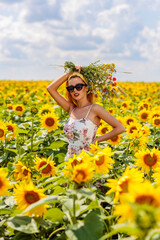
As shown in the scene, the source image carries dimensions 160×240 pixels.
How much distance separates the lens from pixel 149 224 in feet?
3.92

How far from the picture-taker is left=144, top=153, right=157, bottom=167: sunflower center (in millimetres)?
2990

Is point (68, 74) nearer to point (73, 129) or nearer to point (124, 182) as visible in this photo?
point (73, 129)

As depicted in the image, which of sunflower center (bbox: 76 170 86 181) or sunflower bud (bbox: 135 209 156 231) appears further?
sunflower center (bbox: 76 170 86 181)

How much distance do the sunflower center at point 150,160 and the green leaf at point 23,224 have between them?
1.34 metres

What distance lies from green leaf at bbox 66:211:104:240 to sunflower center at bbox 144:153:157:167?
116 centimetres

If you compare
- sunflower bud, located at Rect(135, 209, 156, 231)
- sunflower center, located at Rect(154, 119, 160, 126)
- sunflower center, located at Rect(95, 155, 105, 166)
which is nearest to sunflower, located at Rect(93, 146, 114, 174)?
sunflower center, located at Rect(95, 155, 105, 166)

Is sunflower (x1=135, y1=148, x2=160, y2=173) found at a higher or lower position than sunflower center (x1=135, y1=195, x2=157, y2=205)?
lower

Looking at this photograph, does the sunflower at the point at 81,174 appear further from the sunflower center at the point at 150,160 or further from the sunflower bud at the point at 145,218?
the sunflower center at the point at 150,160

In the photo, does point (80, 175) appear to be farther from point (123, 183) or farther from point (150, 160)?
point (150, 160)

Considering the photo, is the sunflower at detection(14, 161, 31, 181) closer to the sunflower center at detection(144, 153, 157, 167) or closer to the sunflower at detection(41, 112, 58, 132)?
the sunflower center at detection(144, 153, 157, 167)

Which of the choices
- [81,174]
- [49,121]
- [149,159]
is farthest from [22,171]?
[49,121]

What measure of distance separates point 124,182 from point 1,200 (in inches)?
42.2

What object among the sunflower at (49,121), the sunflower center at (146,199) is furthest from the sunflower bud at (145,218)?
the sunflower at (49,121)

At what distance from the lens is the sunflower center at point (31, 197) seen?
7.10 ft
